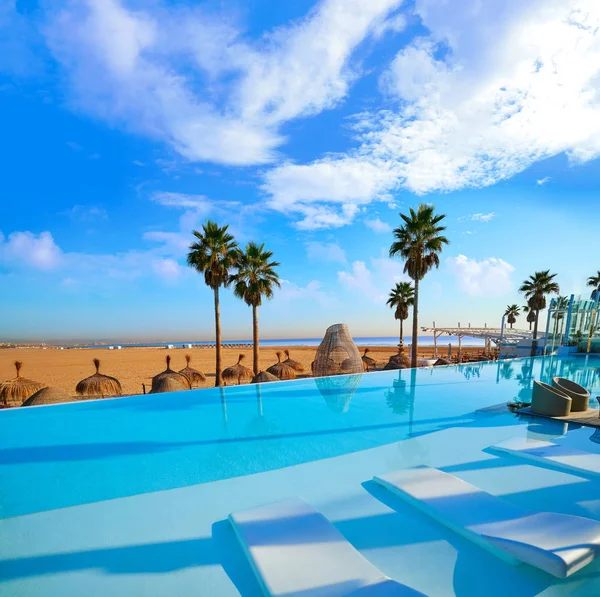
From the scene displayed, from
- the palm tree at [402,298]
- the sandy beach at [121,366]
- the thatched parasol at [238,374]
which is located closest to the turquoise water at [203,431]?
the thatched parasol at [238,374]

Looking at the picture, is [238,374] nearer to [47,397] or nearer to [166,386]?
[166,386]

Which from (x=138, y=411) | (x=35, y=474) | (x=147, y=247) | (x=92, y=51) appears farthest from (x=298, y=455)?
(x=147, y=247)

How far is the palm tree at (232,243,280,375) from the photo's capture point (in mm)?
19094

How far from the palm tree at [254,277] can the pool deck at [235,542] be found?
14.4 m

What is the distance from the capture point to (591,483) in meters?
4.39

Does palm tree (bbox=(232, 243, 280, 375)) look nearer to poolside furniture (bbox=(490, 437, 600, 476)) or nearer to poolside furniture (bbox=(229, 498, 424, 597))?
poolside furniture (bbox=(490, 437, 600, 476))

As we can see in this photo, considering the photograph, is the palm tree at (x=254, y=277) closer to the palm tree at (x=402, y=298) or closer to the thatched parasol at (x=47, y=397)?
the thatched parasol at (x=47, y=397)

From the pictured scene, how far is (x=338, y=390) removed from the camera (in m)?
10.5

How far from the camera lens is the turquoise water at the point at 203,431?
4.98 metres

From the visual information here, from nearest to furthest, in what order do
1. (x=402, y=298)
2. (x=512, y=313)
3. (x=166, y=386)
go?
(x=166, y=386) < (x=402, y=298) < (x=512, y=313)

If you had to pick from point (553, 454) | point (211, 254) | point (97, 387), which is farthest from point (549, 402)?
point (211, 254)

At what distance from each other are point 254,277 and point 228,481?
14945mm

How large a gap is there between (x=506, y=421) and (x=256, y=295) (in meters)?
13.8

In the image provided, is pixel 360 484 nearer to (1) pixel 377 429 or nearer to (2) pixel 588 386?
(1) pixel 377 429
